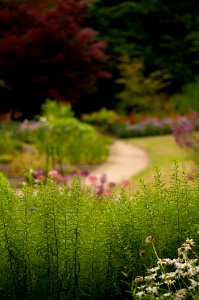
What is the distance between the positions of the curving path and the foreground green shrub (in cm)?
598

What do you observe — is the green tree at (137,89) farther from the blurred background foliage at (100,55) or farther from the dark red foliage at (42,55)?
the dark red foliage at (42,55)

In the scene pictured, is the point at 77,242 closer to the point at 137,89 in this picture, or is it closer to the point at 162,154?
the point at 162,154

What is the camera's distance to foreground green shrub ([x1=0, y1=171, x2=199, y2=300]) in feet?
11.9

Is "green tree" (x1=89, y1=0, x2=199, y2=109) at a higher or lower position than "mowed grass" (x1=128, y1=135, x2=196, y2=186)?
lower

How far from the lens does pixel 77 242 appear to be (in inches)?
142

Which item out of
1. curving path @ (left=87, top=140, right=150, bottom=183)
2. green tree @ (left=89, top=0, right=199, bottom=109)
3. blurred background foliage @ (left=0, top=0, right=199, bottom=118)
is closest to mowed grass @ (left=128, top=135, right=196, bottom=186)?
curving path @ (left=87, top=140, right=150, bottom=183)

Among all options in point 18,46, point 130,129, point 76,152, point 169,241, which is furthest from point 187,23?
point 169,241

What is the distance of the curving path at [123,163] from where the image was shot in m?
10.9

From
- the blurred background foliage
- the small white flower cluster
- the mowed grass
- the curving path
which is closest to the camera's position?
the small white flower cluster

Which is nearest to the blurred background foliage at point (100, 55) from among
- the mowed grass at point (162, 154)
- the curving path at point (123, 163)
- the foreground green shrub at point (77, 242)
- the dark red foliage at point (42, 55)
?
the dark red foliage at point (42, 55)

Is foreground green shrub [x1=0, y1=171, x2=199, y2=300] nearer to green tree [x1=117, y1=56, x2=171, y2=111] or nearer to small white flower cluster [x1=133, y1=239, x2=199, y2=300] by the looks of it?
small white flower cluster [x1=133, y1=239, x2=199, y2=300]

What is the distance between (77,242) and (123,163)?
869 centimetres

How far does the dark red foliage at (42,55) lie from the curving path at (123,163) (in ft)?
5.25

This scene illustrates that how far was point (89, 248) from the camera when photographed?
12.0 feet
